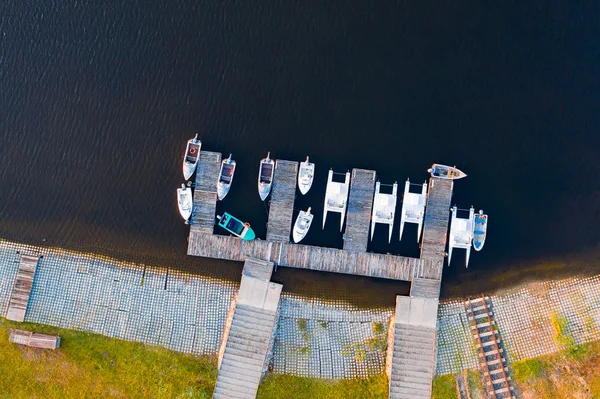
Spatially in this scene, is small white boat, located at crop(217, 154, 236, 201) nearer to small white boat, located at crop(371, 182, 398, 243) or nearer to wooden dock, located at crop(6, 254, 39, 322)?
small white boat, located at crop(371, 182, 398, 243)

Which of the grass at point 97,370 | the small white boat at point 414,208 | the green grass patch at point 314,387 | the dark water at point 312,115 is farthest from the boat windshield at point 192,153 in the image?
the green grass patch at point 314,387

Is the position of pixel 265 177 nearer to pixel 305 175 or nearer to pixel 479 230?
pixel 305 175

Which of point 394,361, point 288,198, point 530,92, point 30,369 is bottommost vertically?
point 30,369

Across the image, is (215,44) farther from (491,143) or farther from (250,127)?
(491,143)

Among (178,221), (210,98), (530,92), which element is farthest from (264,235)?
(530,92)

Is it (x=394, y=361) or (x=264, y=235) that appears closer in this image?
(x=394, y=361)

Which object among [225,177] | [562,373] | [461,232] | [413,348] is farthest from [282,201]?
[562,373]

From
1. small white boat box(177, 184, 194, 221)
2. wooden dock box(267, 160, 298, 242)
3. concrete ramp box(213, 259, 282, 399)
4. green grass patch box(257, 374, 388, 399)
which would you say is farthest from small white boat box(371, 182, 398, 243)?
small white boat box(177, 184, 194, 221)

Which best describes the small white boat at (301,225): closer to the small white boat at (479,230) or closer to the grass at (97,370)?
the grass at (97,370)
